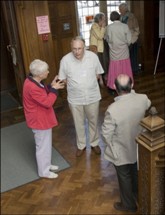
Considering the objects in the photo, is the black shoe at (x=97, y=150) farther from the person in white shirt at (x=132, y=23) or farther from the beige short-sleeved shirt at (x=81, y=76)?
the person in white shirt at (x=132, y=23)

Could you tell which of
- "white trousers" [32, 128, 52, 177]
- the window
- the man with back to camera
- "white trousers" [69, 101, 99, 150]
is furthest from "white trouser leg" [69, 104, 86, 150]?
the window

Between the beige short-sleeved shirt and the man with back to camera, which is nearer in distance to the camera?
the man with back to camera

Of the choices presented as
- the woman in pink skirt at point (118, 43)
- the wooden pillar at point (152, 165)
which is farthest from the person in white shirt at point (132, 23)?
the wooden pillar at point (152, 165)

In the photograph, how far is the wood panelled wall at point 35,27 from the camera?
4.98m

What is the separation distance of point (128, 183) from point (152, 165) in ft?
2.96

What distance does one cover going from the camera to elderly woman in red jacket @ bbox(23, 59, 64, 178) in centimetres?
321

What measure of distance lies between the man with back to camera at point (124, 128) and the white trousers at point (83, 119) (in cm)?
104

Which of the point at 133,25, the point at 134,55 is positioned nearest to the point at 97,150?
the point at 133,25

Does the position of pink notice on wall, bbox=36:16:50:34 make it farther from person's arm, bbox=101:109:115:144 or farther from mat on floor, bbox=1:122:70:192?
person's arm, bbox=101:109:115:144

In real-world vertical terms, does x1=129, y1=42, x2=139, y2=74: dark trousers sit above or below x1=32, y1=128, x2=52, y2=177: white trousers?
above

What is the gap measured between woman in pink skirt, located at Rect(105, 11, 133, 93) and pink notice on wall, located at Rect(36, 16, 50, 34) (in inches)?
40.5

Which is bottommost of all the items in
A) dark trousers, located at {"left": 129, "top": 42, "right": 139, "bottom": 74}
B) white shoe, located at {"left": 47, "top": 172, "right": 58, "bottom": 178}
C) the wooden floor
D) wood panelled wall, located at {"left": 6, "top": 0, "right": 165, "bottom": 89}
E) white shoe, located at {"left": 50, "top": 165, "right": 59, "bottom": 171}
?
the wooden floor

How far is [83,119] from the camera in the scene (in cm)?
397

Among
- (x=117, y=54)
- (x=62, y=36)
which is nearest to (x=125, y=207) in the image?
(x=117, y=54)
